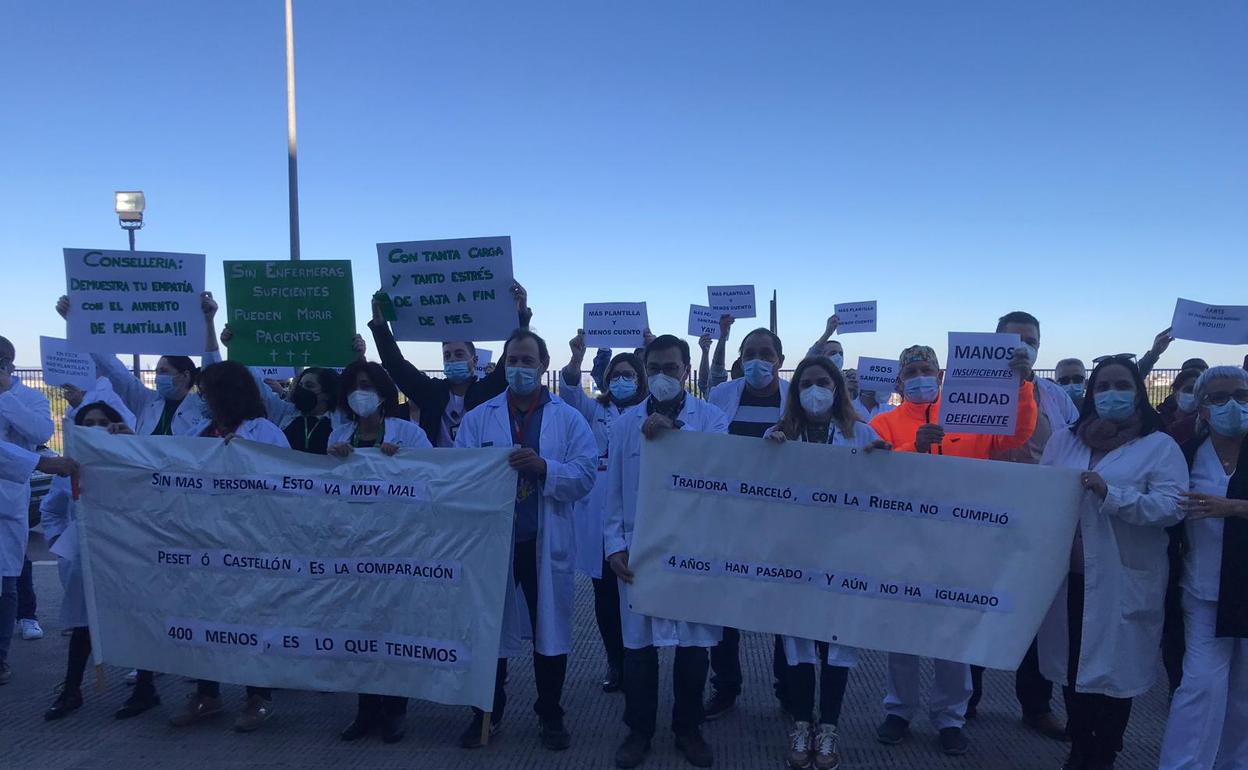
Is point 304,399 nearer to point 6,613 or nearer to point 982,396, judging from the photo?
point 6,613

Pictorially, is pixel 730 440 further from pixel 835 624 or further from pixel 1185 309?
pixel 1185 309

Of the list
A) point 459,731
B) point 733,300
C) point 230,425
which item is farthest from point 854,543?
point 733,300

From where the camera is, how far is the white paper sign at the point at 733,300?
32.1 ft

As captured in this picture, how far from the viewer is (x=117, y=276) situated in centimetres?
560

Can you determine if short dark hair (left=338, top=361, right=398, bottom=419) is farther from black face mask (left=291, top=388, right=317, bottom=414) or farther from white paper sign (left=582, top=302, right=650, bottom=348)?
white paper sign (left=582, top=302, right=650, bottom=348)

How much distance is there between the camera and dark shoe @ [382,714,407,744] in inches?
182

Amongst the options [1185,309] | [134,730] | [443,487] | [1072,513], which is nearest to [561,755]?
[443,487]

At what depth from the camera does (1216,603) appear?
150 inches

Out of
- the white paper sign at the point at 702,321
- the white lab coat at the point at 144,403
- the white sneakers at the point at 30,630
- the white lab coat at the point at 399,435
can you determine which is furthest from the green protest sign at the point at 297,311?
the white paper sign at the point at 702,321

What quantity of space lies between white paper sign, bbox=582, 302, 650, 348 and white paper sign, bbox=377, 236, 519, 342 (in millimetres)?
2974

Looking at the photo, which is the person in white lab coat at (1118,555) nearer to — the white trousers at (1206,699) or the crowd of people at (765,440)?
the crowd of people at (765,440)

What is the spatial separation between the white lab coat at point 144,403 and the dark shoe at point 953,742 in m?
4.63

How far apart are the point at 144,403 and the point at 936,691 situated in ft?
17.5

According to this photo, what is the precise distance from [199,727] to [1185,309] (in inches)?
308
